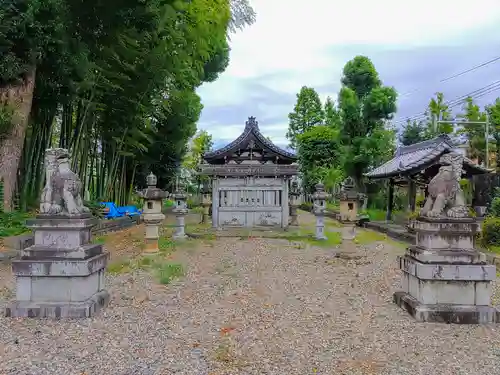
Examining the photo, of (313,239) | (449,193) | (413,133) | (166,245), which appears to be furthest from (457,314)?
(413,133)

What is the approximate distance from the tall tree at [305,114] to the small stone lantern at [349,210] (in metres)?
23.1

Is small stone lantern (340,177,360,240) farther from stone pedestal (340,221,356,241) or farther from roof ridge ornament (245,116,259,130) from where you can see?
roof ridge ornament (245,116,259,130)

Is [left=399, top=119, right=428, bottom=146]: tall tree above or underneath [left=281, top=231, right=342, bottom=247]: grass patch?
above

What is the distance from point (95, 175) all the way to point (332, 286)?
13.2 meters

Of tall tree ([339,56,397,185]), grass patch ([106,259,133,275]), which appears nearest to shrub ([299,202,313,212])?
tall tree ([339,56,397,185])

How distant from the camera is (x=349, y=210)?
10039 millimetres

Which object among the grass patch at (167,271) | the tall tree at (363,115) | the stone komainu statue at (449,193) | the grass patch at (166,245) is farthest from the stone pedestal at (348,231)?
the tall tree at (363,115)

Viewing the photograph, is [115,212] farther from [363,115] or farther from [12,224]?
[363,115]

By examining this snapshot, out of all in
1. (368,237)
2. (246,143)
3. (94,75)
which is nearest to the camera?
(94,75)

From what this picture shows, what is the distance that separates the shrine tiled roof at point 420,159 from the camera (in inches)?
496

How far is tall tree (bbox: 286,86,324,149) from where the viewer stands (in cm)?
3344

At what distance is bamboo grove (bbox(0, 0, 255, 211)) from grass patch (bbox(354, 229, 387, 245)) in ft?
27.1

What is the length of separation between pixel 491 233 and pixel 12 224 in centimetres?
1132

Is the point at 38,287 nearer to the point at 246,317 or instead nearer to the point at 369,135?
the point at 246,317
